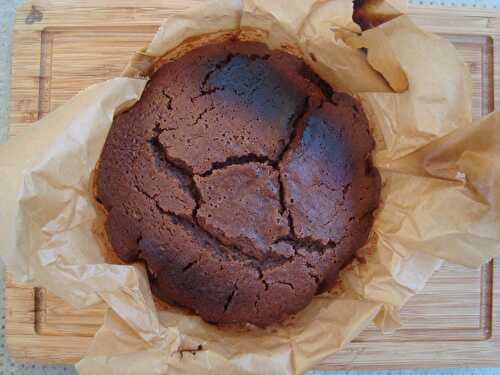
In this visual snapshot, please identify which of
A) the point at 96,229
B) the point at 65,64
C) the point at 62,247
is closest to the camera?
the point at 62,247

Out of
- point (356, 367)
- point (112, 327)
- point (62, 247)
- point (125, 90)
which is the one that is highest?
point (125, 90)

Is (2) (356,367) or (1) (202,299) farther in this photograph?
(2) (356,367)

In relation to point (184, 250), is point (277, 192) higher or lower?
higher

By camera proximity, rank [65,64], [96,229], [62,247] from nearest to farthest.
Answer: [62,247] → [96,229] → [65,64]

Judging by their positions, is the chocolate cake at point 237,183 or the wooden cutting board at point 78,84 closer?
the chocolate cake at point 237,183

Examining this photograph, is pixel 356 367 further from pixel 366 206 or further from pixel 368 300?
pixel 366 206

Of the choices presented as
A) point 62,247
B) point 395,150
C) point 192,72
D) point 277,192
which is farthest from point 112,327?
point 395,150

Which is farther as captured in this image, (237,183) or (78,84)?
(78,84)

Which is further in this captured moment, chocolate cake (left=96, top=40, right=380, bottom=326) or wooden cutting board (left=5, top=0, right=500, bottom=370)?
wooden cutting board (left=5, top=0, right=500, bottom=370)
